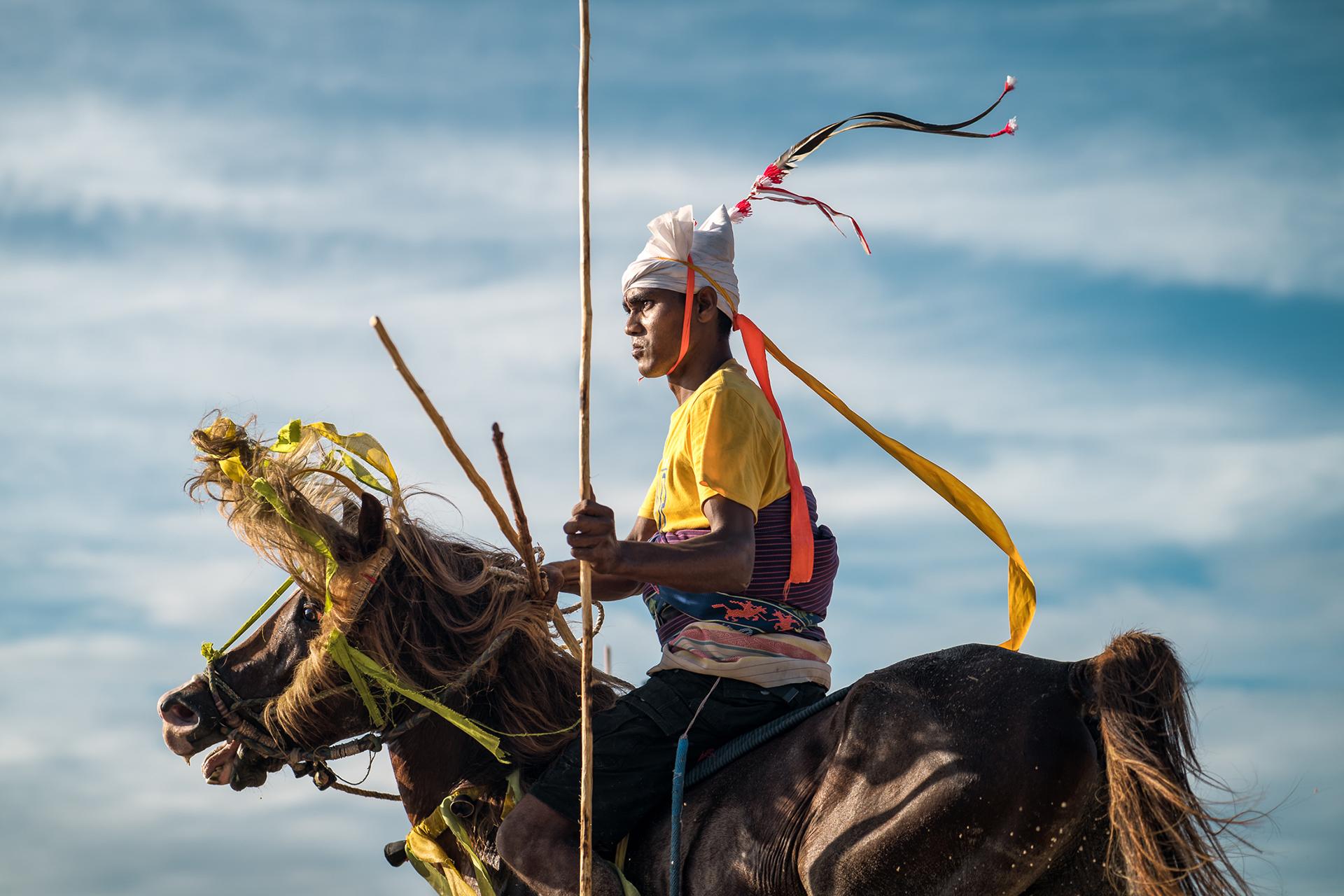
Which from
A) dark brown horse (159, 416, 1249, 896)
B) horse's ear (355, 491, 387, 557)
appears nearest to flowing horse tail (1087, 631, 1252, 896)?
dark brown horse (159, 416, 1249, 896)

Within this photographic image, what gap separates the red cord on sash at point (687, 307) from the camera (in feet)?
15.0

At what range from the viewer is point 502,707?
15.5 ft

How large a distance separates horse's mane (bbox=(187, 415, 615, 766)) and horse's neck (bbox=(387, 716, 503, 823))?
0.40ft

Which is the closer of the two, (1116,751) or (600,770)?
(1116,751)

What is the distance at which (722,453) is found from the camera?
13.5ft

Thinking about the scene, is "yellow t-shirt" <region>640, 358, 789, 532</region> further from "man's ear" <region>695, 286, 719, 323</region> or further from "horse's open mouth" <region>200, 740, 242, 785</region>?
"horse's open mouth" <region>200, 740, 242, 785</region>

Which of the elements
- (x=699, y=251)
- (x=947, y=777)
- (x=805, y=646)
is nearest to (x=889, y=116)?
(x=699, y=251)

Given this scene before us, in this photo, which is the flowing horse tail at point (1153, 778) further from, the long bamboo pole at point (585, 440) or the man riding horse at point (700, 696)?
the long bamboo pole at point (585, 440)

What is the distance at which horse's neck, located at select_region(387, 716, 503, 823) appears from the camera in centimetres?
475

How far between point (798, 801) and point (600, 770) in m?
0.70

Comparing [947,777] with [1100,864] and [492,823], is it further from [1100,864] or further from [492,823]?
[492,823]

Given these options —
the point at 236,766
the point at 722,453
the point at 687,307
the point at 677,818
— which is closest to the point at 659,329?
the point at 687,307

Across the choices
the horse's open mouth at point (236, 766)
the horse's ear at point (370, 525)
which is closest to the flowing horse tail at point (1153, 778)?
the horse's ear at point (370, 525)

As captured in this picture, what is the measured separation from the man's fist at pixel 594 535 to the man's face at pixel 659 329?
103 cm
